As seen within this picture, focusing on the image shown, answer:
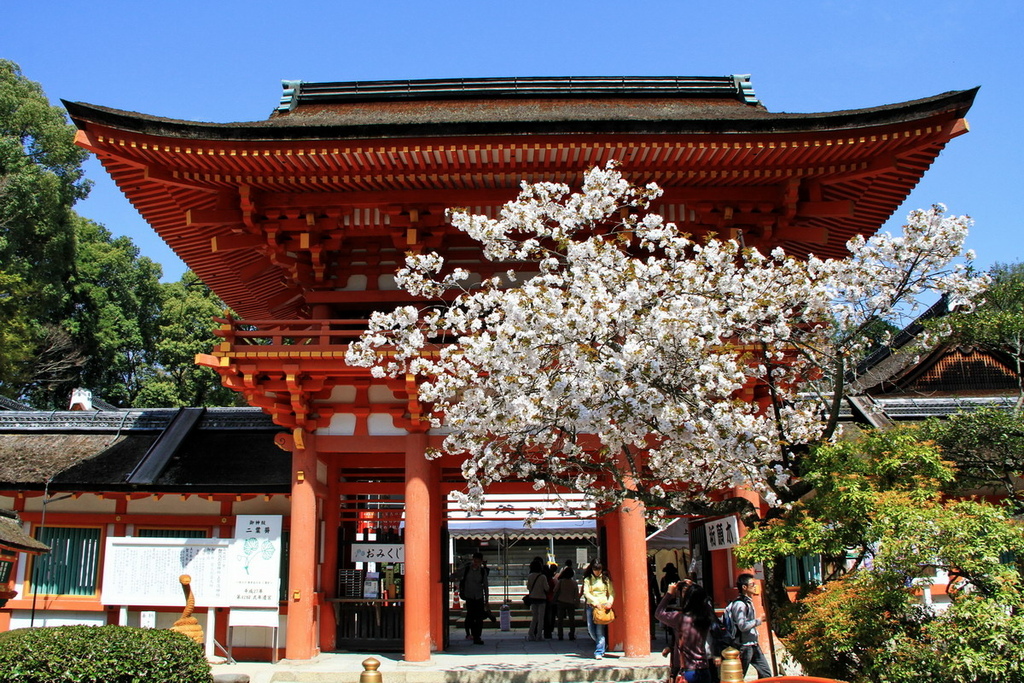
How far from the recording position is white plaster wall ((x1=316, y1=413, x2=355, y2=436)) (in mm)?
12484

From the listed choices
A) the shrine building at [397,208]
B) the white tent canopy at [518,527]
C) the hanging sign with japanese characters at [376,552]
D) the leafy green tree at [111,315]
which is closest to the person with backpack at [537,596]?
the shrine building at [397,208]

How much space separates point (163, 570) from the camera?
41.3 ft

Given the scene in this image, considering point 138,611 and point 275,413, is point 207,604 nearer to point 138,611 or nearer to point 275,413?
point 138,611

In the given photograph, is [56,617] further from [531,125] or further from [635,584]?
[531,125]

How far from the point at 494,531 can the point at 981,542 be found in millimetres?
14991

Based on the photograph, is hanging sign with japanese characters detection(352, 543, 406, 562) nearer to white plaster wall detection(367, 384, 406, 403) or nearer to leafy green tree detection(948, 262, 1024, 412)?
white plaster wall detection(367, 384, 406, 403)

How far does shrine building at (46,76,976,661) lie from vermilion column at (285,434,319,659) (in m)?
0.03

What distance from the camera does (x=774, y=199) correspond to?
11664 millimetres

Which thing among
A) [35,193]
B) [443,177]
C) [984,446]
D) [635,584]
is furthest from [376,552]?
[35,193]

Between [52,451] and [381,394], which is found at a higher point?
[381,394]

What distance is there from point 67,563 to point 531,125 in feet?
35.2

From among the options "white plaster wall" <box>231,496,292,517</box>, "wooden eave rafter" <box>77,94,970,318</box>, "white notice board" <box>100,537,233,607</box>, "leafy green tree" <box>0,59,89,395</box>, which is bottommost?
"white notice board" <box>100,537,233,607</box>

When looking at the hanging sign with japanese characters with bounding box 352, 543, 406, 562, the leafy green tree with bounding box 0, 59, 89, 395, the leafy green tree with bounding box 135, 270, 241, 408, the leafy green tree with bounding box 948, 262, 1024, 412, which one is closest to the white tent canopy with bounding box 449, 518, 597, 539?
the hanging sign with japanese characters with bounding box 352, 543, 406, 562

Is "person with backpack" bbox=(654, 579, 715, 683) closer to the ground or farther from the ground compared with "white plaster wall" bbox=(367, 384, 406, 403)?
closer to the ground
